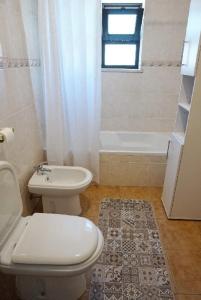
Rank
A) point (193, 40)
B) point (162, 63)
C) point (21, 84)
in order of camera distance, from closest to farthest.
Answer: point (193, 40)
point (21, 84)
point (162, 63)

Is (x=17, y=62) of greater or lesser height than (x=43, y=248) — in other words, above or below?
above

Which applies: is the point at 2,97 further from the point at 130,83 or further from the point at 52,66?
the point at 130,83

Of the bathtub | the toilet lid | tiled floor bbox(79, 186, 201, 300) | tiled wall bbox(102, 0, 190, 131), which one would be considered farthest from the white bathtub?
the toilet lid

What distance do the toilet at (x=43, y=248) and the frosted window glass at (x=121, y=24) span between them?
7.92 ft

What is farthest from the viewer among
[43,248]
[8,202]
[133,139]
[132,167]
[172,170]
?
[133,139]

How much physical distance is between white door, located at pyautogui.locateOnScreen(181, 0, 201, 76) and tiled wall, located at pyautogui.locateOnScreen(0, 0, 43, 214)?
1.29 meters

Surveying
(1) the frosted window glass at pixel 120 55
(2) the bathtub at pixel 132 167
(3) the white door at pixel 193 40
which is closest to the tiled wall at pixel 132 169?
(2) the bathtub at pixel 132 167

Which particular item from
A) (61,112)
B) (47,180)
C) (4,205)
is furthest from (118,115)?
(4,205)

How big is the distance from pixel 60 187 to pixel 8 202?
0.57 meters

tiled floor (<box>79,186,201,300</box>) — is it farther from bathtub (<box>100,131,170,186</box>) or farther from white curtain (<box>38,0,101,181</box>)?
white curtain (<box>38,0,101,181</box>)

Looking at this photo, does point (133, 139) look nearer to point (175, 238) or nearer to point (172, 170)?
point (172, 170)

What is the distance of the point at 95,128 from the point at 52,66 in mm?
724

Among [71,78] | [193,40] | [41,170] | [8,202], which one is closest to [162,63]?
[193,40]

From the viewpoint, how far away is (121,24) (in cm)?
274
